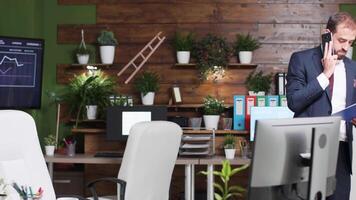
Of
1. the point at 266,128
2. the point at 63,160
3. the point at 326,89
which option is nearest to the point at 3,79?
the point at 63,160

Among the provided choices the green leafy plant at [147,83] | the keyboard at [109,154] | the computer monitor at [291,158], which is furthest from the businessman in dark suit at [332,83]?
the green leafy plant at [147,83]

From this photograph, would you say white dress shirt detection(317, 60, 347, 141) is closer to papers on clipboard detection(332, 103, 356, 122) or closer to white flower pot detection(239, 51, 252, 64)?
papers on clipboard detection(332, 103, 356, 122)

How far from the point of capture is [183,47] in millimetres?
5598

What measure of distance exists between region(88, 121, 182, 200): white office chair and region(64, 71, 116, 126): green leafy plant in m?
1.83

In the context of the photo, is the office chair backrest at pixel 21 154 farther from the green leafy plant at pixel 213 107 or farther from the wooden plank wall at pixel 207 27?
the wooden plank wall at pixel 207 27

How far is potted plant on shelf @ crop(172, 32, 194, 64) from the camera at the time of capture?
5594 millimetres

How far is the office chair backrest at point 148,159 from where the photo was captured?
361 centimetres

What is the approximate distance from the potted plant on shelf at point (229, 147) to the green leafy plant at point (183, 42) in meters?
1.01

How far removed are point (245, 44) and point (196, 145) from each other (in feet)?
3.94

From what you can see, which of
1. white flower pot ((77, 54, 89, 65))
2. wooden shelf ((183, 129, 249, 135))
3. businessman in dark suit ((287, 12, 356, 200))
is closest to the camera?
businessman in dark suit ((287, 12, 356, 200))

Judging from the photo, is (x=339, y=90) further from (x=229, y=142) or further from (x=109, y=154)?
(x=109, y=154)

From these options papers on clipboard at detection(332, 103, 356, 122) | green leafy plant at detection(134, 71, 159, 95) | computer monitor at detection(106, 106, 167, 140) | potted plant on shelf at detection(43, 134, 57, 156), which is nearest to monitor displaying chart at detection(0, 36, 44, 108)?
potted plant on shelf at detection(43, 134, 57, 156)

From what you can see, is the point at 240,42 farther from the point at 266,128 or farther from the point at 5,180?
the point at 266,128

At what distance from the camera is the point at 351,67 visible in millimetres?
2830
